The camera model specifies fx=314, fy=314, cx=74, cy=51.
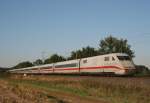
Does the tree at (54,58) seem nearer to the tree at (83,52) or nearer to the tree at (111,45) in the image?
the tree at (83,52)

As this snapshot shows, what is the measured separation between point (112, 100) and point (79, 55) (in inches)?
3432

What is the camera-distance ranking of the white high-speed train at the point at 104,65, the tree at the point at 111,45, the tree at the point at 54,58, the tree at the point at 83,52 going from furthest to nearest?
the tree at the point at 54,58 < the tree at the point at 83,52 < the tree at the point at 111,45 < the white high-speed train at the point at 104,65

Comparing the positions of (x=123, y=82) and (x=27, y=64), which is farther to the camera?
(x=27, y=64)

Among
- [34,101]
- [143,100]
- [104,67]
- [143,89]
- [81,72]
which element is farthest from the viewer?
[81,72]

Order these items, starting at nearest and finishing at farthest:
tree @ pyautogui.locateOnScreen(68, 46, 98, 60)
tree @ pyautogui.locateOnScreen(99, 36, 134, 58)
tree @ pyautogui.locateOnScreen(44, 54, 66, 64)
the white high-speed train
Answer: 1. the white high-speed train
2. tree @ pyautogui.locateOnScreen(99, 36, 134, 58)
3. tree @ pyautogui.locateOnScreen(68, 46, 98, 60)
4. tree @ pyautogui.locateOnScreen(44, 54, 66, 64)

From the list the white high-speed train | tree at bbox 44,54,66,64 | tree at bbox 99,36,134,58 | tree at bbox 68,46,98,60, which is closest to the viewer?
the white high-speed train

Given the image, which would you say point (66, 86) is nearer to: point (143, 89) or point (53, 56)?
point (143, 89)

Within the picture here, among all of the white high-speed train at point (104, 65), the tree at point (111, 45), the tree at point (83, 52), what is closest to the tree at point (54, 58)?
the tree at point (83, 52)

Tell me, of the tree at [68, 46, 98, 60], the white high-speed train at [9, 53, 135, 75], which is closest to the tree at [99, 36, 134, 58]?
the tree at [68, 46, 98, 60]

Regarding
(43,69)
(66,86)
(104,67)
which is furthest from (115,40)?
(66,86)

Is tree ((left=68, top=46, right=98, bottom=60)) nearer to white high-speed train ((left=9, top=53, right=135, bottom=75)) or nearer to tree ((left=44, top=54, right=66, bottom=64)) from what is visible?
tree ((left=44, top=54, right=66, bottom=64))

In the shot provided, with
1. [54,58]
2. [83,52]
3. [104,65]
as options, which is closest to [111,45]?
[83,52]

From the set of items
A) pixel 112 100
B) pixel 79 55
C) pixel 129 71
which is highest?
pixel 79 55

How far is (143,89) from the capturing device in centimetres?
2228
